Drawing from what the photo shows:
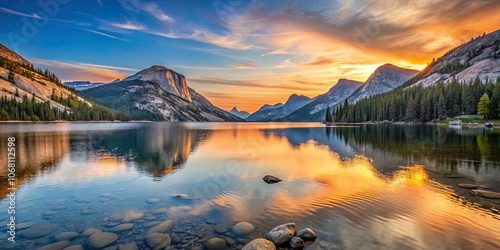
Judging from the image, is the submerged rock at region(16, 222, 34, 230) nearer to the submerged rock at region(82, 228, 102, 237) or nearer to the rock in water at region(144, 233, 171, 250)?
the submerged rock at region(82, 228, 102, 237)

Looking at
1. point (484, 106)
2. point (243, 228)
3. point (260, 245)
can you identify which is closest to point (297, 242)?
point (260, 245)

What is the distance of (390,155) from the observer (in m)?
44.2

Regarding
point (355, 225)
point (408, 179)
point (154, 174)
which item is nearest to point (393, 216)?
point (355, 225)

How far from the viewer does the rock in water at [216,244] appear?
12.9 metres

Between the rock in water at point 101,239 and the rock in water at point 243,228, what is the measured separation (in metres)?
6.55

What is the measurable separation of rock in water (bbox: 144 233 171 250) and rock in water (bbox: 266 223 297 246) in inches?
212

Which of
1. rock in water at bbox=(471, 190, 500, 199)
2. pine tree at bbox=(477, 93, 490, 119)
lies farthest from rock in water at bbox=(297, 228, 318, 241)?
pine tree at bbox=(477, 93, 490, 119)

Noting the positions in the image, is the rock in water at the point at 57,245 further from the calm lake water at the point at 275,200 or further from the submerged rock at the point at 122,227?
the submerged rock at the point at 122,227

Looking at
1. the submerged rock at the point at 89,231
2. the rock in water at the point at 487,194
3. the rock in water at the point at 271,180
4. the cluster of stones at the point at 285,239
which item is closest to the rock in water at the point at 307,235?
the cluster of stones at the point at 285,239

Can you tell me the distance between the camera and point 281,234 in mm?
13375

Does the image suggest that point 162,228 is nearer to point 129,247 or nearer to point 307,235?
point 129,247

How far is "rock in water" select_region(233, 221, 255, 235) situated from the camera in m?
14.7

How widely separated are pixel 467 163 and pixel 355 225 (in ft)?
98.8

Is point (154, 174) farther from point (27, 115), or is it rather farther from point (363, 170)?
point (27, 115)
